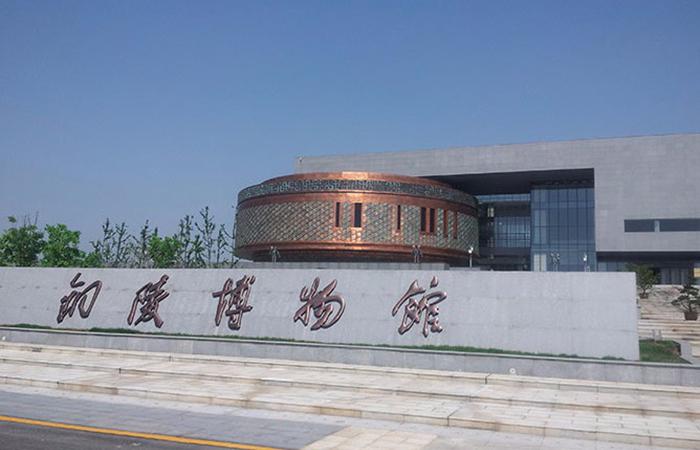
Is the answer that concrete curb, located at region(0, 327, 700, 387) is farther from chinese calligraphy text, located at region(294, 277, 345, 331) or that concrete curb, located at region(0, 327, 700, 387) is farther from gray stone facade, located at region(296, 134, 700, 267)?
gray stone facade, located at region(296, 134, 700, 267)

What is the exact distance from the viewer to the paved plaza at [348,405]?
1131 cm

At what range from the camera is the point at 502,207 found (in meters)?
61.5

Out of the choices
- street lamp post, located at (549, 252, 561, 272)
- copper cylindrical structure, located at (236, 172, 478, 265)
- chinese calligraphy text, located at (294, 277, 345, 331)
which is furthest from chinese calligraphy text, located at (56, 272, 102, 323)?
street lamp post, located at (549, 252, 561, 272)

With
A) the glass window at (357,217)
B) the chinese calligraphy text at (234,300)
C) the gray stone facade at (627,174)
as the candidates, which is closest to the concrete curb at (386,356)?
the chinese calligraphy text at (234,300)

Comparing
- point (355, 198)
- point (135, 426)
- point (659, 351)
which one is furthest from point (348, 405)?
point (355, 198)

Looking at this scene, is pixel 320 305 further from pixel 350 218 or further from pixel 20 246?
pixel 20 246

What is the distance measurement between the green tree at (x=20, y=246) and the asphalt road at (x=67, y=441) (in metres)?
39.9

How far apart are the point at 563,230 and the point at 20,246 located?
149 feet

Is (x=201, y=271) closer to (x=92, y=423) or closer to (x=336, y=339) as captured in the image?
(x=336, y=339)

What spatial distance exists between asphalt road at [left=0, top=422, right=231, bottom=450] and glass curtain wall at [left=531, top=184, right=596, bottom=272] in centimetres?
4932

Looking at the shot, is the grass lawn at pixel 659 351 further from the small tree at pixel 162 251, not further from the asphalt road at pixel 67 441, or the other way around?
the small tree at pixel 162 251

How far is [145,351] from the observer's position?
2236 cm

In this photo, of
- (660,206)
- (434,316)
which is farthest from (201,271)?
(660,206)

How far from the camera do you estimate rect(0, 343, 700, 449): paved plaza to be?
1131 cm
